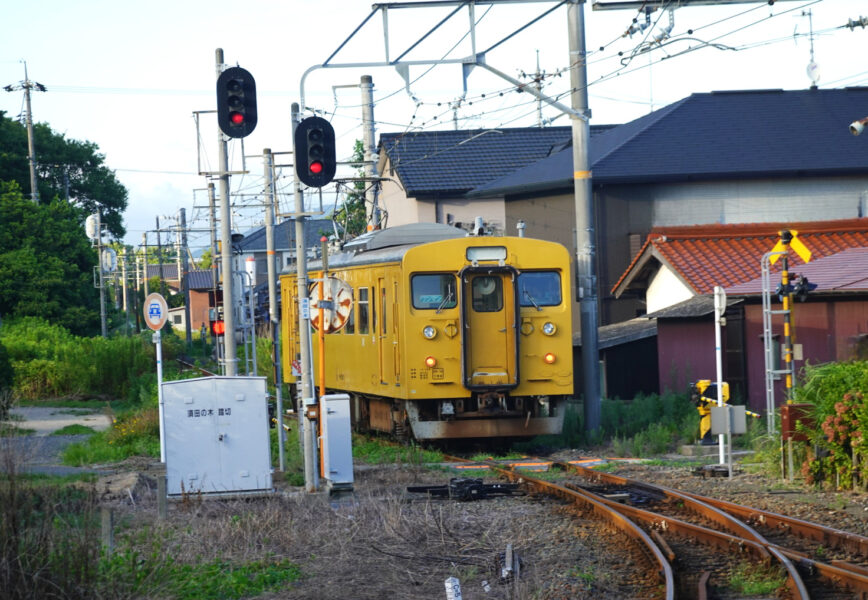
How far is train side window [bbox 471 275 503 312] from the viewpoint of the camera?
17594mm

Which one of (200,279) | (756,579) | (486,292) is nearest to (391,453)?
(486,292)

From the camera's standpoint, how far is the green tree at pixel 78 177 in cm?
6688

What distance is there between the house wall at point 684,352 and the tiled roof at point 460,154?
1860 centimetres

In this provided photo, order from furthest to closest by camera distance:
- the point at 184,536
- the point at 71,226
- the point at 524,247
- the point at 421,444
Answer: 1. the point at 71,226
2. the point at 421,444
3. the point at 524,247
4. the point at 184,536

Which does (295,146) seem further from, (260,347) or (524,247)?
(260,347)

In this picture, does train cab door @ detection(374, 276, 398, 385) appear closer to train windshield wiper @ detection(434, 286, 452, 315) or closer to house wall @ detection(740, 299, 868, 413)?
train windshield wiper @ detection(434, 286, 452, 315)

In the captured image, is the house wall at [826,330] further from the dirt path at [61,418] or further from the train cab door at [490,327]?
the dirt path at [61,418]

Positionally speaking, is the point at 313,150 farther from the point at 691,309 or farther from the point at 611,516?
the point at 691,309

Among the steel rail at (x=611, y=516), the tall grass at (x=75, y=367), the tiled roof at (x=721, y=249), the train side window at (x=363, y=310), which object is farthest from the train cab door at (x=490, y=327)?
the tall grass at (x=75, y=367)

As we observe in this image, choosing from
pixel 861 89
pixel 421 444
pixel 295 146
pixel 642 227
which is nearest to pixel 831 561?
pixel 295 146

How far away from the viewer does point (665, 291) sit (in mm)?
25281

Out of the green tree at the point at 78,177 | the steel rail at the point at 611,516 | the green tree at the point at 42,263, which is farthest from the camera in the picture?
the green tree at the point at 78,177

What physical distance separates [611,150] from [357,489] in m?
18.8

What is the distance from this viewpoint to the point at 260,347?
37.2m
